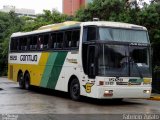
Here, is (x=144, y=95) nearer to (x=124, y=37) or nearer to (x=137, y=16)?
(x=124, y=37)

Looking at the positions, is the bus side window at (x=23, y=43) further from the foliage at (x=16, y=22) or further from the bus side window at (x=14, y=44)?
the foliage at (x=16, y=22)

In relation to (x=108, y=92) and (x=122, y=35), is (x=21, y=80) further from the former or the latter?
(x=108, y=92)

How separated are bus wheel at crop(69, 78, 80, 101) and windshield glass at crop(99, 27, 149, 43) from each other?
2613mm

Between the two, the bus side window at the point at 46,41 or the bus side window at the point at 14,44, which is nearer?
the bus side window at the point at 46,41

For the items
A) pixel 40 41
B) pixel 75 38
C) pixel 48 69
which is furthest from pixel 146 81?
pixel 40 41

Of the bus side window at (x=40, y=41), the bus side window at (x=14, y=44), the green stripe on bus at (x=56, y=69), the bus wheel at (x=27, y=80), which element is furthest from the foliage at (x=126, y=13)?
the green stripe on bus at (x=56, y=69)

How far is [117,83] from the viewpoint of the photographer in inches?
686

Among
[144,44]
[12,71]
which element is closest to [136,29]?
[144,44]

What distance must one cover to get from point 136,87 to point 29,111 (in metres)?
4.99

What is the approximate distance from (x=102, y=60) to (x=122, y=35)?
158cm

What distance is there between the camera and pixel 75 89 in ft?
63.4

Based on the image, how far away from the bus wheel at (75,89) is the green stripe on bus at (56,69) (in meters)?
1.40

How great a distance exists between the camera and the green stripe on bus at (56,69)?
20.7 m

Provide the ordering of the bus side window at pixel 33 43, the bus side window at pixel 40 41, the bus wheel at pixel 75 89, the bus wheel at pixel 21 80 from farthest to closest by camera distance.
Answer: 1. the bus wheel at pixel 21 80
2. the bus side window at pixel 33 43
3. the bus side window at pixel 40 41
4. the bus wheel at pixel 75 89
